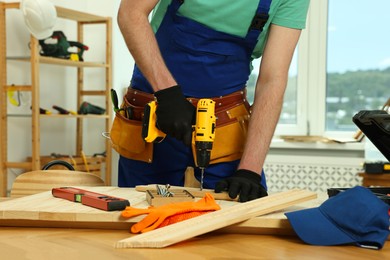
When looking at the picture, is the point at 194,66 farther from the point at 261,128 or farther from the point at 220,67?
A: the point at 261,128

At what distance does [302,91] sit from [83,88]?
1860 mm

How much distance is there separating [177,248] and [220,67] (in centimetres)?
93

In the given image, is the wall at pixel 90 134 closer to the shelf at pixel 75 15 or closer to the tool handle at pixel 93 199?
the shelf at pixel 75 15

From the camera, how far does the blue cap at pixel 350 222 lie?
1.02 m

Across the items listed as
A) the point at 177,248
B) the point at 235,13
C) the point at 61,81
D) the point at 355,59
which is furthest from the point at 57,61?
the point at 177,248

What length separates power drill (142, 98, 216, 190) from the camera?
61.4 inches

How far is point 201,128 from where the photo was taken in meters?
1.57

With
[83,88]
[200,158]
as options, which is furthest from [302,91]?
[200,158]

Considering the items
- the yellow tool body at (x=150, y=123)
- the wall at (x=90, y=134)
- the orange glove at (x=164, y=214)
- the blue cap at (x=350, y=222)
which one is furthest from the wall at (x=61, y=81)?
the blue cap at (x=350, y=222)

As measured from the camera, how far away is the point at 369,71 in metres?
4.88

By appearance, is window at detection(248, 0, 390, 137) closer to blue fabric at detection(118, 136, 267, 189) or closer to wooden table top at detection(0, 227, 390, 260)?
blue fabric at detection(118, 136, 267, 189)

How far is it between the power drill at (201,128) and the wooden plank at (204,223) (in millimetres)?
314

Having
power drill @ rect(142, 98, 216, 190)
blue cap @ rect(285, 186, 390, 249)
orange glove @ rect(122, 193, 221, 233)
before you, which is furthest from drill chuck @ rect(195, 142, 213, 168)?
blue cap @ rect(285, 186, 390, 249)

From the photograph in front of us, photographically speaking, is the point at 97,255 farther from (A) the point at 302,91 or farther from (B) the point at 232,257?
(A) the point at 302,91
